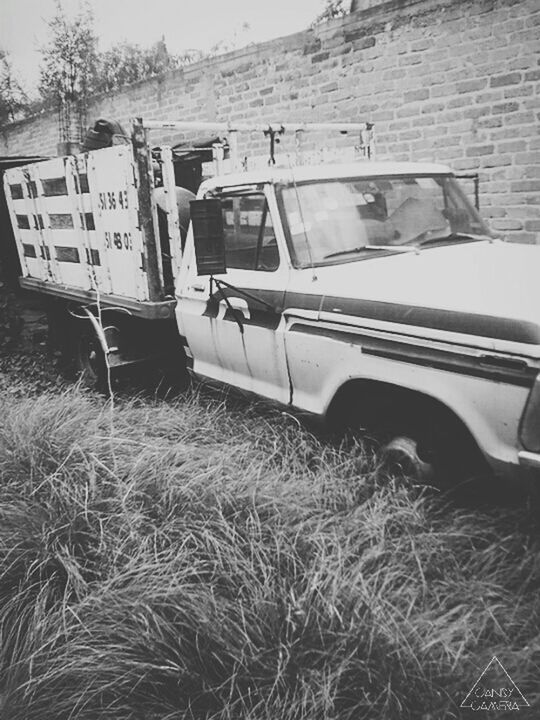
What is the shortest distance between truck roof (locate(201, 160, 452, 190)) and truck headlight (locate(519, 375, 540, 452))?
→ 1972mm

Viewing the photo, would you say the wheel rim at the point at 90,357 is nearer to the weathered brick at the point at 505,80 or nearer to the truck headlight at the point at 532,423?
the truck headlight at the point at 532,423

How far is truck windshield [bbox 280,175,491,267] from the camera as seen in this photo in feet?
11.9

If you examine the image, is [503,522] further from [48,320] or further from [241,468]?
[48,320]

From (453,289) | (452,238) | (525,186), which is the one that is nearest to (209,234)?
(453,289)

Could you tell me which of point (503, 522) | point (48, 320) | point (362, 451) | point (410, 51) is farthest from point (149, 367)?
point (410, 51)

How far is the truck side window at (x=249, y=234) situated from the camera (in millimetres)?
3770

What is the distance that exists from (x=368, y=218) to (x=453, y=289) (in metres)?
1.01

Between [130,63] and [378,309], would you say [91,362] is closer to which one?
[378,309]

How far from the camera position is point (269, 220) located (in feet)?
12.3

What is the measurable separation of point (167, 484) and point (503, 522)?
64.7 inches

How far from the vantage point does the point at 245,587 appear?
8.20 ft

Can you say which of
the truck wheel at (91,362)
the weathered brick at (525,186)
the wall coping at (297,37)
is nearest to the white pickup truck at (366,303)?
the truck wheel at (91,362)

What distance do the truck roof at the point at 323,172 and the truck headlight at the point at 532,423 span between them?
1972mm

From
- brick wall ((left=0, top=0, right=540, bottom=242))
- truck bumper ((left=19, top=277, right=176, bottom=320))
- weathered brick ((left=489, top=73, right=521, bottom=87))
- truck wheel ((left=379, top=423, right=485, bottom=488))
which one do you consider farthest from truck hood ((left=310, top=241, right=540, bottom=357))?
weathered brick ((left=489, top=73, right=521, bottom=87))
